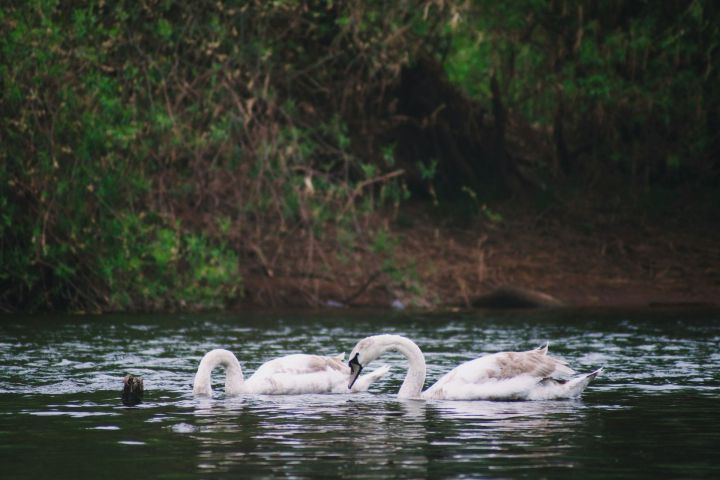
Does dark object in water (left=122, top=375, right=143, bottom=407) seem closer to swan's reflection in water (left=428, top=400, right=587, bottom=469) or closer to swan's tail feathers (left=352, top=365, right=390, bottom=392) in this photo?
swan's reflection in water (left=428, top=400, right=587, bottom=469)

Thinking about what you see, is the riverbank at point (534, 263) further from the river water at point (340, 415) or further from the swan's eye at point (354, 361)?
the swan's eye at point (354, 361)

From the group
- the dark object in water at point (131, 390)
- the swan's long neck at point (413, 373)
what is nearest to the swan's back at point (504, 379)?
the swan's long neck at point (413, 373)

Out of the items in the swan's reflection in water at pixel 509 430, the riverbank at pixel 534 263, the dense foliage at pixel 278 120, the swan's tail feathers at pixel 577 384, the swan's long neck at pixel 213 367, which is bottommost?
the swan's reflection in water at pixel 509 430

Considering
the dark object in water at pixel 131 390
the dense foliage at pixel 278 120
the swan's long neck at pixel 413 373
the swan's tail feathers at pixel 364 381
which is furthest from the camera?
the dense foliage at pixel 278 120

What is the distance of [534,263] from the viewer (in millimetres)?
33781

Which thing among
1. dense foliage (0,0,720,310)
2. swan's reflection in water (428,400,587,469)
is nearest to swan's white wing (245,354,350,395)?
swan's reflection in water (428,400,587,469)

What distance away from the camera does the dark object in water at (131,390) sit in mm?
14859

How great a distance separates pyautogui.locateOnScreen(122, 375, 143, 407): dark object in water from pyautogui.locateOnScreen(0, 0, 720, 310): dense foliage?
37.2ft

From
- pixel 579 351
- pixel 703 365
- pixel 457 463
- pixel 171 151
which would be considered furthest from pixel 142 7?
pixel 457 463

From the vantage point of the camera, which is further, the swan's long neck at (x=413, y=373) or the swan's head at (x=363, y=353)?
the swan's head at (x=363, y=353)

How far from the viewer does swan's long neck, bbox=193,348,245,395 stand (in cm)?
1612

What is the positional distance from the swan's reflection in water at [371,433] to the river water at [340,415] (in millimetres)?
19

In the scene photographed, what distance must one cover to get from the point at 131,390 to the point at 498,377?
3648 millimetres

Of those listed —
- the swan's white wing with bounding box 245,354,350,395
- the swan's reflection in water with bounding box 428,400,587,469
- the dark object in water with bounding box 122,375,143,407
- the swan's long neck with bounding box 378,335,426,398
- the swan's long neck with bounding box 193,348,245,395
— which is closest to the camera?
the swan's reflection in water with bounding box 428,400,587,469
